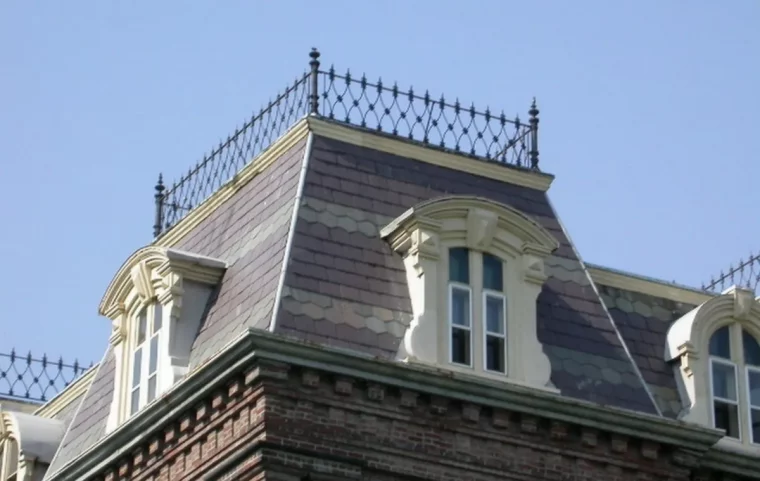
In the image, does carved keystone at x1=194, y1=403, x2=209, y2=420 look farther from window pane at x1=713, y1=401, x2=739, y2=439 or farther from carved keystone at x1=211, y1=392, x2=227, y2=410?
window pane at x1=713, y1=401, x2=739, y2=439

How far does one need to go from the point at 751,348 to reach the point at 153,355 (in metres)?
8.74

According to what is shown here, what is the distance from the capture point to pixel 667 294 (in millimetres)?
37781

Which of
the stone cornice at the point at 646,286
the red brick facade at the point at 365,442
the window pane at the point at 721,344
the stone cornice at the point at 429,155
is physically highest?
the stone cornice at the point at 429,155

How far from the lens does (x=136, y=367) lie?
35594 millimetres

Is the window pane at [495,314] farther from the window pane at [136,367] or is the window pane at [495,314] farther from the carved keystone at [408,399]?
the window pane at [136,367]

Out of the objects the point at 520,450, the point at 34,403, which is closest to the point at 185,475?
the point at 520,450

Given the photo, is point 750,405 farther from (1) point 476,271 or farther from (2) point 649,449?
(1) point 476,271

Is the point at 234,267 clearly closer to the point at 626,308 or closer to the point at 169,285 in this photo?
the point at 169,285

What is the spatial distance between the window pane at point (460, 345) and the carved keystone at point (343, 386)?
199 centimetres

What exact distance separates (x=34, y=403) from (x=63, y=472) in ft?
27.0

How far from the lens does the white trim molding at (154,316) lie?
1361 inches

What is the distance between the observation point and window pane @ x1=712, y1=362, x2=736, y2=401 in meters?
35.9

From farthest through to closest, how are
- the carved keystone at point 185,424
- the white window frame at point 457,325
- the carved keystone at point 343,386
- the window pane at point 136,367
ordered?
the window pane at point 136,367 → the white window frame at point 457,325 → the carved keystone at point 185,424 → the carved keystone at point 343,386

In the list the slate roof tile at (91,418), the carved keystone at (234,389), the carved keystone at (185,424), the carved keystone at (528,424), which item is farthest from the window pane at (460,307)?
the slate roof tile at (91,418)
